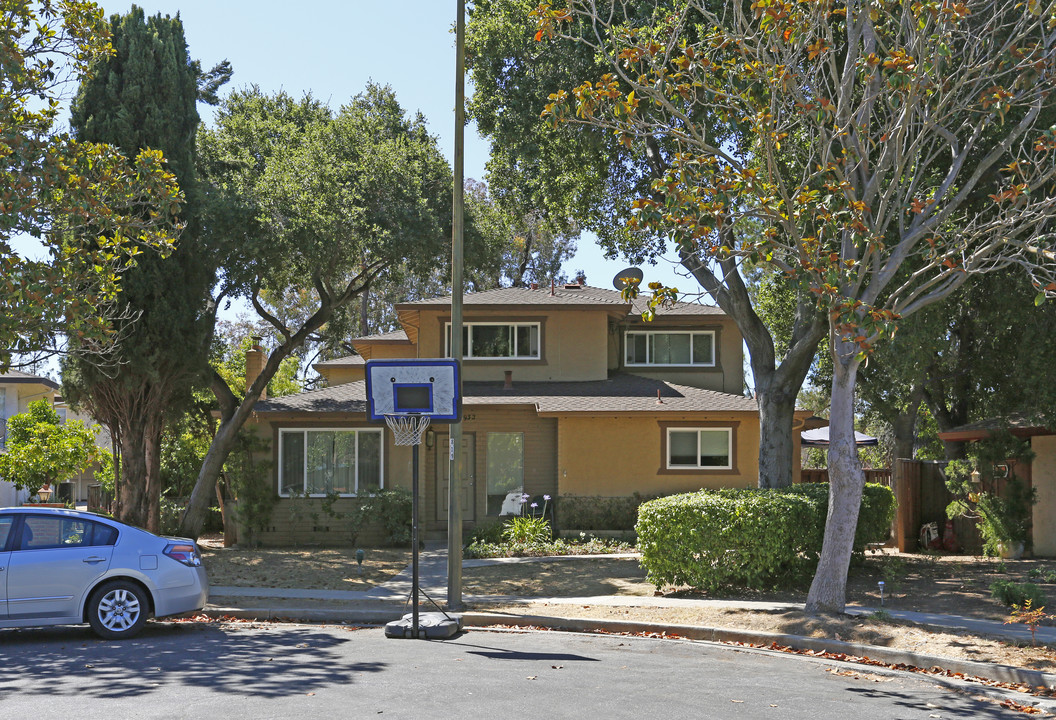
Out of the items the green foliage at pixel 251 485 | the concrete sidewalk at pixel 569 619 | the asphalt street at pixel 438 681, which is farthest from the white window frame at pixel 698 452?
the asphalt street at pixel 438 681

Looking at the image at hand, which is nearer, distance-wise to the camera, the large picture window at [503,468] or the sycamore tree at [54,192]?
the sycamore tree at [54,192]

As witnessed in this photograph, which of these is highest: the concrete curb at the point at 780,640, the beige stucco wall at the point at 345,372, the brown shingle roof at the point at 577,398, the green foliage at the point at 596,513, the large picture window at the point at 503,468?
the beige stucco wall at the point at 345,372

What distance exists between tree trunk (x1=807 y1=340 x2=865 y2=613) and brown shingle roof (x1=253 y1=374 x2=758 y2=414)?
10.3 m

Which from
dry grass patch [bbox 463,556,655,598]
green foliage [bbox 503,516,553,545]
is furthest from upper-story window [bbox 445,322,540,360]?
dry grass patch [bbox 463,556,655,598]

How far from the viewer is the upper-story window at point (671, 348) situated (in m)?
26.0

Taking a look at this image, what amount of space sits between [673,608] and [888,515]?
6.09 meters

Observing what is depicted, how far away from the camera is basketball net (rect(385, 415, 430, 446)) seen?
11742 mm

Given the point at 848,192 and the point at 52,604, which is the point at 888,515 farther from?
the point at 52,604

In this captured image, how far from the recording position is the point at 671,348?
85.9 feet

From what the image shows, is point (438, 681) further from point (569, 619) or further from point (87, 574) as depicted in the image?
point (87, 574)

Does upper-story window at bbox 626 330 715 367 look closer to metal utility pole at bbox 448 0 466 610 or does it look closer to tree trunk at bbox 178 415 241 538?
tree trunk at bbox 178 415 241 538

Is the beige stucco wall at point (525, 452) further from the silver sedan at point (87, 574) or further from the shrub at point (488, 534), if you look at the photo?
the silver sedan at point (87, 574)

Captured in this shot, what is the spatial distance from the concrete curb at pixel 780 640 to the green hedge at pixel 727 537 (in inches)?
83.6

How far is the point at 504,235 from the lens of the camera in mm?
26891
